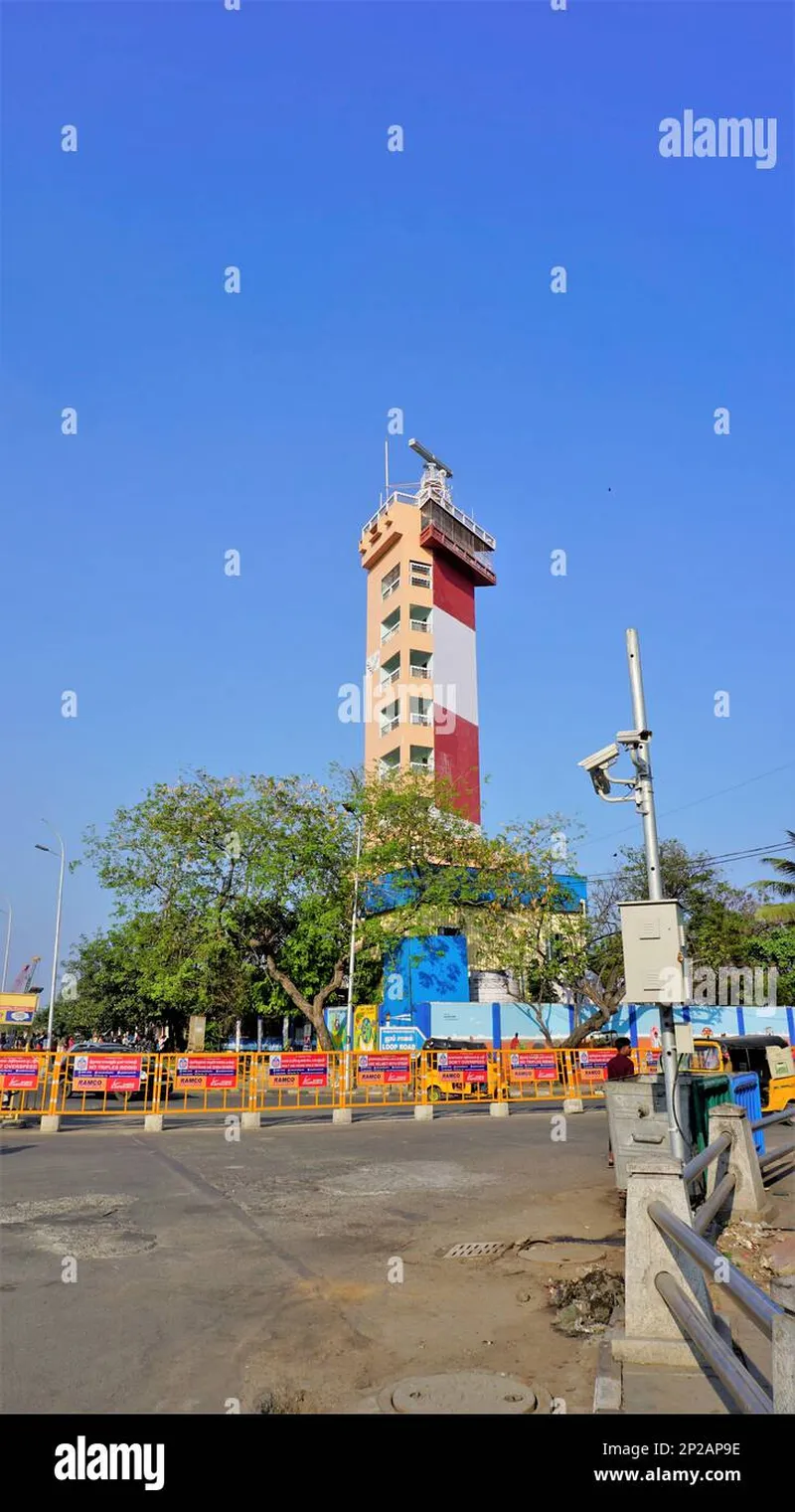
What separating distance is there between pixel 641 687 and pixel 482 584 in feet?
176

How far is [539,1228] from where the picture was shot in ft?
32.0

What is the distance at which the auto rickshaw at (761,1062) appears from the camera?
21.6m

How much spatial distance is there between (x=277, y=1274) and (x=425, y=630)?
49202mm

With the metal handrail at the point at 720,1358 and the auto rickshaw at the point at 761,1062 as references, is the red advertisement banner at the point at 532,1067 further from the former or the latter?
the metal handrail at the point at 720,1358

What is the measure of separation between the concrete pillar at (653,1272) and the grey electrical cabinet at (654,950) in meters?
2.38

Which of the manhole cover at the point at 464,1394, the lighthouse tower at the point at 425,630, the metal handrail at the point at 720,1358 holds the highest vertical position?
the lighthouse tower at the point at 425,630

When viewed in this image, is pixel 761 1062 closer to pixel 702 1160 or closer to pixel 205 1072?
pixel 205 1072

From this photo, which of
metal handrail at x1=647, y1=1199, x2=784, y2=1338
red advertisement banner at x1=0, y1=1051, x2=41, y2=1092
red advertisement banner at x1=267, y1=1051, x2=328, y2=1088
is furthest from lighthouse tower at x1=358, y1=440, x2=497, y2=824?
metal handrail at x1=647, y1=1199, x2=784, y2=1338

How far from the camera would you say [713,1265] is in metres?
4.41

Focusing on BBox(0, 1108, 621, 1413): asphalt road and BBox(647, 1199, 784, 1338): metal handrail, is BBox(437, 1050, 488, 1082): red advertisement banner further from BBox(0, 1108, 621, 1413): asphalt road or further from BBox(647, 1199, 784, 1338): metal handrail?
BBox(647, 1199, 784, 1338): metal handrail

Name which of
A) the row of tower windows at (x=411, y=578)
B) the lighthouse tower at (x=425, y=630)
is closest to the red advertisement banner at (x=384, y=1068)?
the lighthouse tower at (x=425, y=630)
